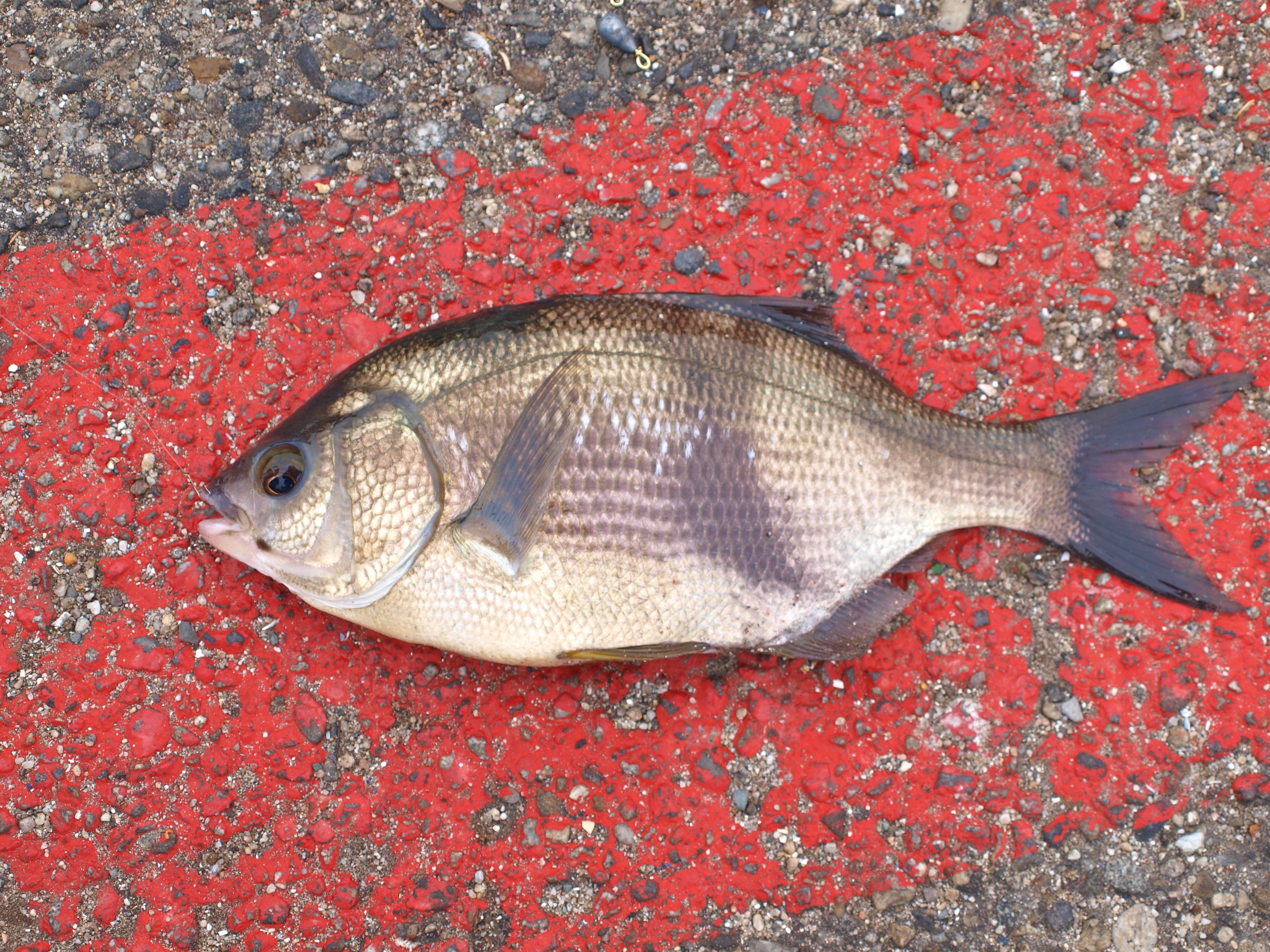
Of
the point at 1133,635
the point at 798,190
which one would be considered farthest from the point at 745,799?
the point at 798,190

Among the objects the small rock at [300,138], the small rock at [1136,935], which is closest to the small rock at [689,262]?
the small rock at [300,138]

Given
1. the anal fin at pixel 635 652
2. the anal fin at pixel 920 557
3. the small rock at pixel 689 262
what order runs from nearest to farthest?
the anal fin at pixel 635 652 < the anal fin at pixel 920 557 < the small rock at pixel 689 262

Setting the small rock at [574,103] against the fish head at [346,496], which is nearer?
the fish head at [346,496]

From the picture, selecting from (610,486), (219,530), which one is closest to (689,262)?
(610,486)

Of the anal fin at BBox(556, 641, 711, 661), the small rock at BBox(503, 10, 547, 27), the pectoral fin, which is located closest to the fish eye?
the pectoral fin

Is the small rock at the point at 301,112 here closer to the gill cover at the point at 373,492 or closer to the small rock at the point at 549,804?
the gill cover at the point at 373,492

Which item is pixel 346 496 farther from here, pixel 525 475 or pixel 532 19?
pixel 532 19

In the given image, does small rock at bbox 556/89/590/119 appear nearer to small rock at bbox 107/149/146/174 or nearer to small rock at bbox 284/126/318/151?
small rock at bbox 284/126/318/151
